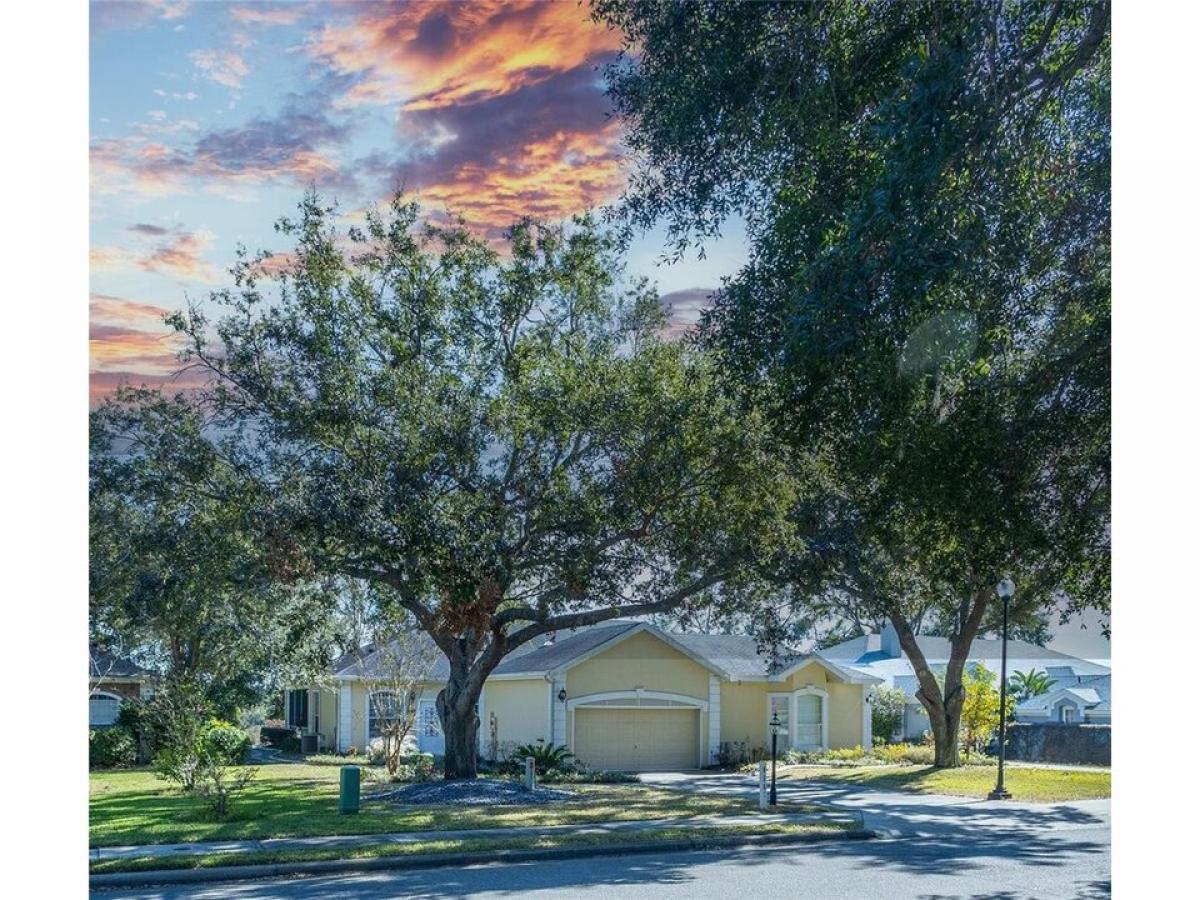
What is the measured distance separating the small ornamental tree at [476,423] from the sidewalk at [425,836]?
125 inches

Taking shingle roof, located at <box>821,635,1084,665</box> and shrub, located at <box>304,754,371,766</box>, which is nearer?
shrub, located at <box>304,754,371,766</box>

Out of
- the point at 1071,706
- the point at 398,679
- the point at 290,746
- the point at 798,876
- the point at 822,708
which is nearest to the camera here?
the point at 798,876

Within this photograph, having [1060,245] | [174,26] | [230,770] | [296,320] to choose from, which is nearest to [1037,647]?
[230,770]

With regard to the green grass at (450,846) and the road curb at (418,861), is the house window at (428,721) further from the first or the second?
the road curb at (418,861)

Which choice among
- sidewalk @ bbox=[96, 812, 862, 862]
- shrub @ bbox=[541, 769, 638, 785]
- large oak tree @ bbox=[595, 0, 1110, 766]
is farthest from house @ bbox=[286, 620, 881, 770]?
large oak tree @ bbox=[595, 0, 1110, 766]

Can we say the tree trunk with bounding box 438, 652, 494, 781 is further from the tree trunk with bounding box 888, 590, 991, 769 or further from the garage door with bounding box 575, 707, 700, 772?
the tree trunk with bounding box 888, 590, 991, 769

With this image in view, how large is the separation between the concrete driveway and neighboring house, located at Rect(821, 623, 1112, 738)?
1620 centimetres

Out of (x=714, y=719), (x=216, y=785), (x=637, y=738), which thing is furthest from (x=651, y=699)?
(x=216, y=785)

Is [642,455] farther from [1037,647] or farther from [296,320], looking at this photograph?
[1037,647]

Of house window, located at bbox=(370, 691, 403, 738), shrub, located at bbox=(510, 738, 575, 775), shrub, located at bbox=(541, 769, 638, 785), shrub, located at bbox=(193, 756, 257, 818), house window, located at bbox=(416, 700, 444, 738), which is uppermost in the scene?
shrub, located at bbox=(193, 756, 257, 818)

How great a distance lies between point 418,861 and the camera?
1252 cm

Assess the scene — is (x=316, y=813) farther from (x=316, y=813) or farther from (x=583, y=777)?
(x=583, y=777)

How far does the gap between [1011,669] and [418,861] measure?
36.0m

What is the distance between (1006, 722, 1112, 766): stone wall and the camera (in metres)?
30.4
